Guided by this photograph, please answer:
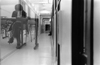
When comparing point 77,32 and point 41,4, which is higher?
point 41,4

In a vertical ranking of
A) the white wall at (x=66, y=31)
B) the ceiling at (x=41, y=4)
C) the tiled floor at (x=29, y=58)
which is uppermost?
the ceiling at (x=41, y=4)

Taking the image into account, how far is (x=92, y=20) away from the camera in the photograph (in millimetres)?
403

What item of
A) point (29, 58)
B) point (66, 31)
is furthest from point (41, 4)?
point (66, 31)

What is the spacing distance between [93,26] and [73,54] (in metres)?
0.33

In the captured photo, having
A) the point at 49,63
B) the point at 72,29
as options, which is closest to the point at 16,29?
the point at 49,63

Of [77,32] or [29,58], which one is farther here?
[29,58]

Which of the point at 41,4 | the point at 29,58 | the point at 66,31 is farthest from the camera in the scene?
the point at 41,4

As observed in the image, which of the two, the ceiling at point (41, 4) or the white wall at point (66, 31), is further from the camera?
the ceiling at point (41, 4)

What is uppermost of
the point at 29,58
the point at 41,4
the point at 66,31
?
the point at 41,4

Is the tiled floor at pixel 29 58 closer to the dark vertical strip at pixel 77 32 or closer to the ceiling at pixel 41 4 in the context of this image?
the dark vertical strip at pixel 77 32

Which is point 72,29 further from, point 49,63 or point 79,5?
point 49,63

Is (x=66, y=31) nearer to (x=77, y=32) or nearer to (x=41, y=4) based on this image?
(x=77, y=32)

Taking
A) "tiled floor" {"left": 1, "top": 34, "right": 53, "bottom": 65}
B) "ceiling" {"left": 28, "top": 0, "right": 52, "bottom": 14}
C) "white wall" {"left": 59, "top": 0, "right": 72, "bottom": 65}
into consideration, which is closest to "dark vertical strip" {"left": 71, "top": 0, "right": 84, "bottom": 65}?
"white wall" {"left": 59, "top": 0, "right": 72, "bottom": 65}

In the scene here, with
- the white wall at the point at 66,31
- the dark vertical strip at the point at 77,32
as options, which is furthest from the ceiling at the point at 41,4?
the dark vertical strip at the point at 77,32
